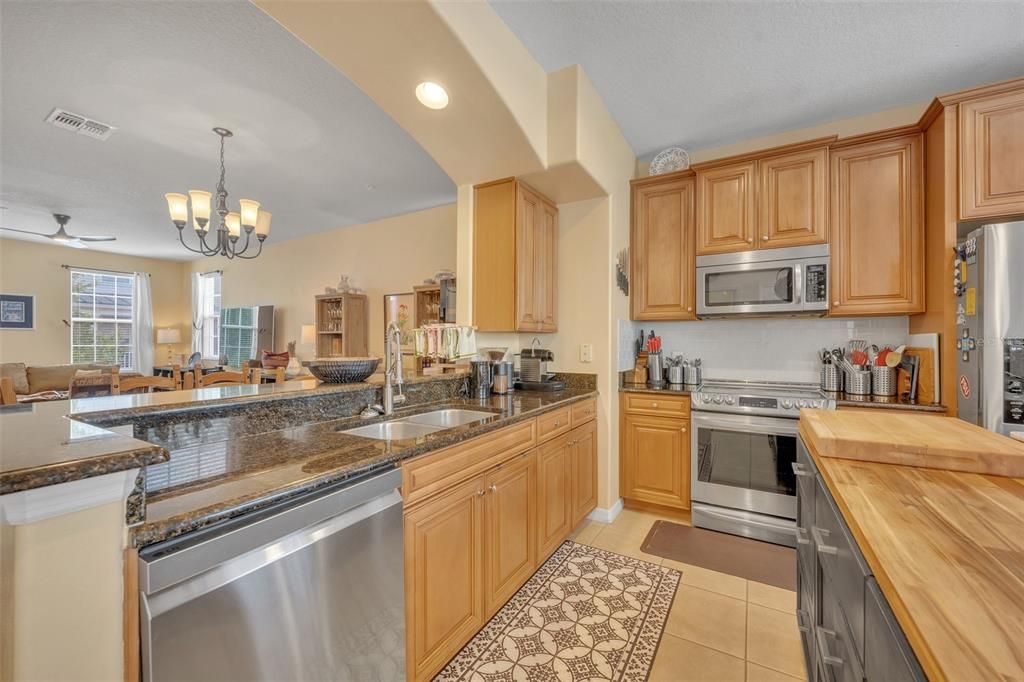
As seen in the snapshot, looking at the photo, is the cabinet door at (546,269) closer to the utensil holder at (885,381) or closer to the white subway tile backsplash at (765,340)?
the white subway tile backsplash at (765,340)

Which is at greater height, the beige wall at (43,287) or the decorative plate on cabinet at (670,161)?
the decorative plate on cabinet at (670,161)

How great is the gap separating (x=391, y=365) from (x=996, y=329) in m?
2.88

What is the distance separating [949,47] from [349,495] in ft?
11.9

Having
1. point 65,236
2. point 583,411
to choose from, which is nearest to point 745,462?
point 583,411

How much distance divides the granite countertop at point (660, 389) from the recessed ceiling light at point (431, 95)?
216 cm

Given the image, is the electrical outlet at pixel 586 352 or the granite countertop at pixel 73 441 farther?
the electrical outlet at pixel 586 352

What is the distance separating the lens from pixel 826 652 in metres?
1.08

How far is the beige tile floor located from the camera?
1.61 m

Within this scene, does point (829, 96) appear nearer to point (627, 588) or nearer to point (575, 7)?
point (575, 7)

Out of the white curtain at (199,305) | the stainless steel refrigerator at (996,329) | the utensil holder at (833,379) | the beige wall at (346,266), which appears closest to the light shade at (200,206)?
the beige wall at (346,266)

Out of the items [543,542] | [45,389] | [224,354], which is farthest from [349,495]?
[224,354]

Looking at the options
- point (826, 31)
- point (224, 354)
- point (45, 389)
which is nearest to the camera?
point (826, 31)

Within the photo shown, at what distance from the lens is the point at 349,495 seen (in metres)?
1.14

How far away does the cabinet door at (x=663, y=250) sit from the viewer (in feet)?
10.4
